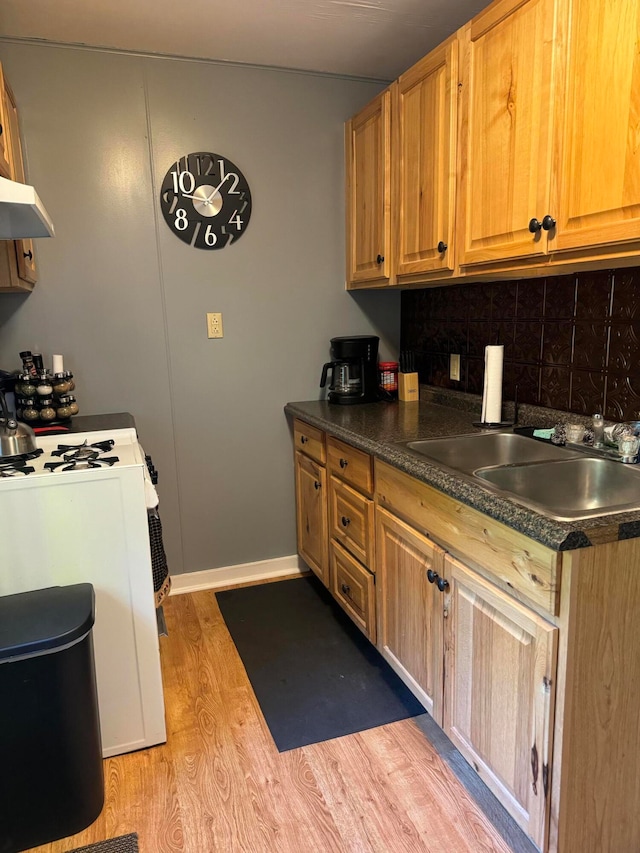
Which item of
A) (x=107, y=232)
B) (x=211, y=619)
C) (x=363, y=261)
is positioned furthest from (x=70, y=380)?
(x=363, y=261)

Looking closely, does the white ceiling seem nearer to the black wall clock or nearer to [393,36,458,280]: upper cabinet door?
[393,36,458,280]: upper cabinet door

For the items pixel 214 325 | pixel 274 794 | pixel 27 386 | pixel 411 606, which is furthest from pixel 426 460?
pixel 27 386

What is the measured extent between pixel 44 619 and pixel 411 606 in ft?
3.36

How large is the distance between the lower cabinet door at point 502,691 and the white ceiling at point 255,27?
75.6 inches

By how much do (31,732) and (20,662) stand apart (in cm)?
19

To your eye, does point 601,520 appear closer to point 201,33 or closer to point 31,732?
point 31,732

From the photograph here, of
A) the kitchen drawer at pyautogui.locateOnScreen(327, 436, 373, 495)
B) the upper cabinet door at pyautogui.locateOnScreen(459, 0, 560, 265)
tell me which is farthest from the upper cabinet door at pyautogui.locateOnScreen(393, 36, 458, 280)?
the kitchen drawer at pyautogui.locateOnScreen(327, 436, 373, 495)

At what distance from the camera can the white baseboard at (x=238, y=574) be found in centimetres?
285

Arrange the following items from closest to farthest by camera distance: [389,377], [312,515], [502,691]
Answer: [502,691] < [312,515] < [389,377]

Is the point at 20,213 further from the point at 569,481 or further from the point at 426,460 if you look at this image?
the point at 569,481

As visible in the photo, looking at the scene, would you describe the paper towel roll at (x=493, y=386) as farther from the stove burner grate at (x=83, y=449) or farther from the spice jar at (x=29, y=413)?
the spice jar at (x=29, y=413)

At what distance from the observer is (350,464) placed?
2.17m

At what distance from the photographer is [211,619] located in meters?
2.59

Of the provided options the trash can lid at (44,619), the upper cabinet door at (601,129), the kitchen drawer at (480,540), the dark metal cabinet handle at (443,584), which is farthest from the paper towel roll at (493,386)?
the trash can lid at (44,619)
